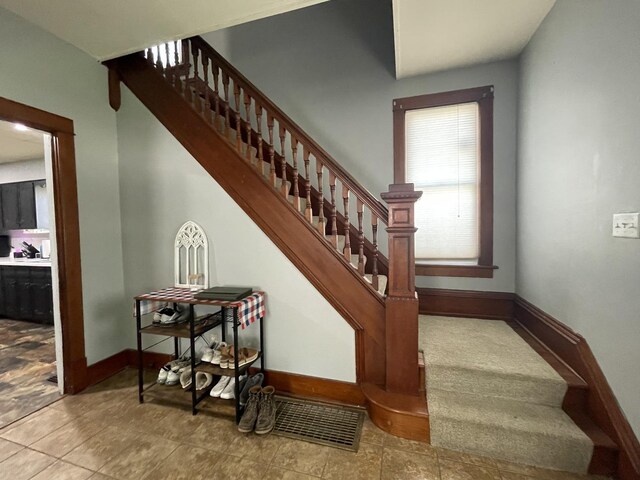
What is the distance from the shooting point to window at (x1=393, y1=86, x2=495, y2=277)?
2537 millimetres

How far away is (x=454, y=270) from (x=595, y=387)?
1.26m

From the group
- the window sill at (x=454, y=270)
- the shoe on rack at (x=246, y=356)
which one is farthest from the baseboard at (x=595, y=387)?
the shoe on rack at (x=246, y=356)

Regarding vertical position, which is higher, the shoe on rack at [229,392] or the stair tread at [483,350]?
the stair tread at [483,350]

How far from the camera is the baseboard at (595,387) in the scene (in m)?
1.30

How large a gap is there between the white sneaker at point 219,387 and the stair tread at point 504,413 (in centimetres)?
150

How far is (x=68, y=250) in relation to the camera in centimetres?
219

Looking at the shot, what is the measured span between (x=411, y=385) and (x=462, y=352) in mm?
467

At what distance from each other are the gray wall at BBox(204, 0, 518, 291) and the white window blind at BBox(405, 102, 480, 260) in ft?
0.62

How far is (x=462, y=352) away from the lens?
1945mm

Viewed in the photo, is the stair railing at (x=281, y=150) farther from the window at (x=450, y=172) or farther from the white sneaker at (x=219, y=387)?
the white sneaker at (x=219, y=387)

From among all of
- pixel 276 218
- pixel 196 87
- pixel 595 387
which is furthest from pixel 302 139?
pixel 595 387

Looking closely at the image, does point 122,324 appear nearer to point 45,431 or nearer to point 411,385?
point 45,431

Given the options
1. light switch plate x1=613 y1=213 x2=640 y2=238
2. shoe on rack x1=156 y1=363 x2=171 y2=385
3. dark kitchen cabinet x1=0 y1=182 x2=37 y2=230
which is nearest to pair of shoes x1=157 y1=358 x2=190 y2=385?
shoe on rack x1=156 y1=363 x2=171 y2=385

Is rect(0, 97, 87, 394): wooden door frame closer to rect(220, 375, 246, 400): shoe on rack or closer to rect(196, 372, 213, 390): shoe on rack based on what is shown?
rect(196, 372, 213, 390): shoe on rack
